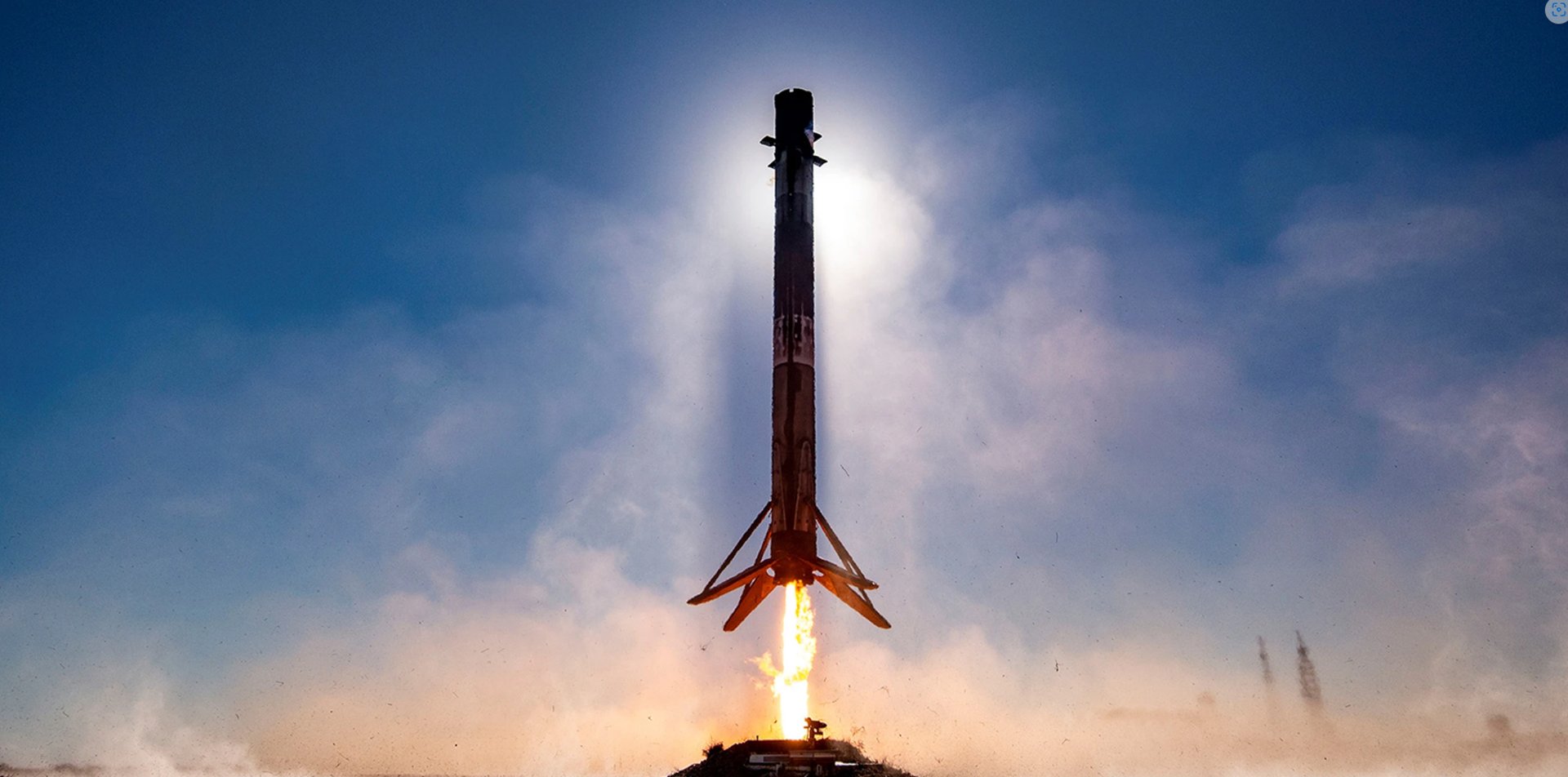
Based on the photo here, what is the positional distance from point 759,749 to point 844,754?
11.9 feet

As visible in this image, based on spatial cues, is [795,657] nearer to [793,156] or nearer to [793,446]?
[793,446]

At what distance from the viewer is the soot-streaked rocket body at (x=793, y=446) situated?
143ft

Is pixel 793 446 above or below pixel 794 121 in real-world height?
below

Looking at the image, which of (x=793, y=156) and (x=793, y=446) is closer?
(x=793, y=446)

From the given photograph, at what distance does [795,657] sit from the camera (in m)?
44.4

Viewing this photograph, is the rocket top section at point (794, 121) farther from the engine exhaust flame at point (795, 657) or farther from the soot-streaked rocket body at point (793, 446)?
the engine exhaust flame at point (795, 657)

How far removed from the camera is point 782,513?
4356 cm

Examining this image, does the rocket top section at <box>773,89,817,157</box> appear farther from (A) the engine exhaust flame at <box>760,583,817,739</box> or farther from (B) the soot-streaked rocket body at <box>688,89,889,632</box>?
(A) the engine exhaust flame at <box>760,583,817,739</box>

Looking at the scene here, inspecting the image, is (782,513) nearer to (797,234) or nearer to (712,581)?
(712,581)

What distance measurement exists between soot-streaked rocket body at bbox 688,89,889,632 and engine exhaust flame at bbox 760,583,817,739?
1.11m

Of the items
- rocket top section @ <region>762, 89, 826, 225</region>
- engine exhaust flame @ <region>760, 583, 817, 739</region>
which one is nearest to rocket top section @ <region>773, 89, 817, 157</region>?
rocket top section @ <region>762, 89, 826, 225</region>

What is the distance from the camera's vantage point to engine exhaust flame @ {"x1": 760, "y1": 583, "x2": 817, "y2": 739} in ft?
145

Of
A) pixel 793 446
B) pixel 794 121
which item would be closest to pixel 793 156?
pixel 794 121

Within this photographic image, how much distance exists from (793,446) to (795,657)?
9.31 metres
